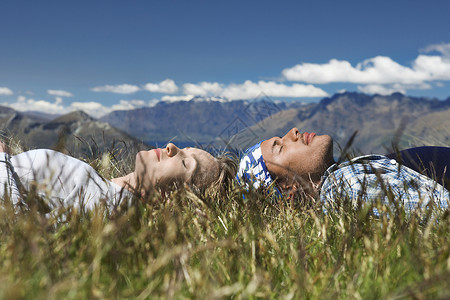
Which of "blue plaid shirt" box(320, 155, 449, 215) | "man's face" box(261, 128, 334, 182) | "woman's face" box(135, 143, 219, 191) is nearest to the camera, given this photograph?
"blue plaid shirt" box(320, 155, 449, 215)

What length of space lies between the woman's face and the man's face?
0.70 meters

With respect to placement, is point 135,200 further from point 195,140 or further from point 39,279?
point 195,140

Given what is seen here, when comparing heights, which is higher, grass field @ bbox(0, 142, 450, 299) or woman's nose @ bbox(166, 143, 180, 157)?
woman's nose @ bbox(166, 143, 180, 157)

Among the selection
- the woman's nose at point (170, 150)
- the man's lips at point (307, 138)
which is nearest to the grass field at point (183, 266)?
the woman's nose at point (170, 150)

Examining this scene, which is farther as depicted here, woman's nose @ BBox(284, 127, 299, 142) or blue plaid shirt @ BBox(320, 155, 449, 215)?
woman's nose @ BBox(284, 127, 299, 142)

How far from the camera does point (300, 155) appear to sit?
4500mm

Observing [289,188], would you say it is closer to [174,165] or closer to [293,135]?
[293,135]

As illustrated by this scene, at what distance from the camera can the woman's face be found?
4191 millimetres

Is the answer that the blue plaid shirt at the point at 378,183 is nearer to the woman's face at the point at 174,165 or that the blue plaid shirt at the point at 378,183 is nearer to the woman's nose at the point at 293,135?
the woman's nose at the point at 293,135

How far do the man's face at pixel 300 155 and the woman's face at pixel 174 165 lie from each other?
70 centimetres

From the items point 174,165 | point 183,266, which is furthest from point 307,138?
point 183,266

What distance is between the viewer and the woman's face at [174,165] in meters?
4.19

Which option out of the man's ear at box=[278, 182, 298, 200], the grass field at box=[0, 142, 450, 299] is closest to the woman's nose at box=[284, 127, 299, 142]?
the man's ear at box=[278, 182, 298, 200]

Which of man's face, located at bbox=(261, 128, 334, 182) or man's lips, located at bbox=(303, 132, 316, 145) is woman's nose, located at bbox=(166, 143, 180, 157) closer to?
man's face, located at bbox=(261, 128, 334, 182)
